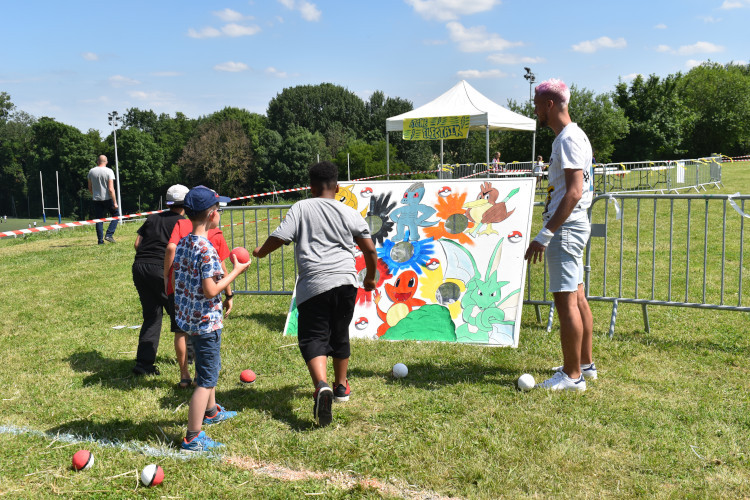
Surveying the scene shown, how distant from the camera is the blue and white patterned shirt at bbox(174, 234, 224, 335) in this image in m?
3.52

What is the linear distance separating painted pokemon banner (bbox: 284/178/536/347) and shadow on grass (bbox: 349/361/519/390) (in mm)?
594

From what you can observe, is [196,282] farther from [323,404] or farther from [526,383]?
[526,383]

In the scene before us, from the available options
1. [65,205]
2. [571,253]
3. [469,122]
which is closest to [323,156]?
[65,205]

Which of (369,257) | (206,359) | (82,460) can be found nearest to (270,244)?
(369,257)

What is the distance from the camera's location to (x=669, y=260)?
22.3 feet

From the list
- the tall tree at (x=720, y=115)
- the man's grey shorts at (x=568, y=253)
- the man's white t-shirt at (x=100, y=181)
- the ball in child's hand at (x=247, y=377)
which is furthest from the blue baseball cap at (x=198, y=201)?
the tall tree at (x=720, y=115)

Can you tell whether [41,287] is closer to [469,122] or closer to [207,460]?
[207,460]

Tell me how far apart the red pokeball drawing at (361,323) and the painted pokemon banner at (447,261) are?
0.03ft

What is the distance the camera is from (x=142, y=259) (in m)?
5.04

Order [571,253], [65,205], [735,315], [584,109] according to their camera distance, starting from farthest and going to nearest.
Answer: [65,205], [584,109], [735,315], [571,253]

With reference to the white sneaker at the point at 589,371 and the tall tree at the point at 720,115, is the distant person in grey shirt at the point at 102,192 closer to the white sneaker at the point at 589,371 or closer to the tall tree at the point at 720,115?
the white sneaker at the point at 589,371

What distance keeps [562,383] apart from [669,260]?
330 cm

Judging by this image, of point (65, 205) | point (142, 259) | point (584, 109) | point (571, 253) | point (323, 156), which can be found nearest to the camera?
point (571, 253)

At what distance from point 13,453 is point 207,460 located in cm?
127
